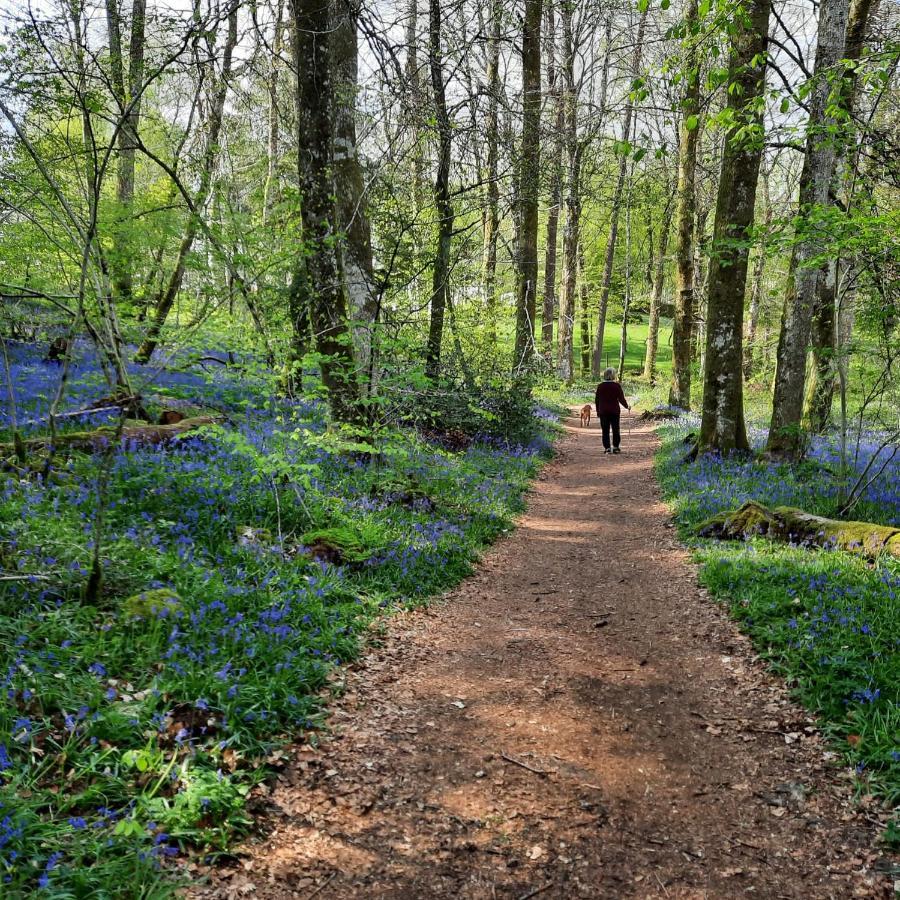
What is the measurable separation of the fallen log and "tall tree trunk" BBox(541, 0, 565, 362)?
826 centimetres

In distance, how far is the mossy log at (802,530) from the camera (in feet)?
21.0

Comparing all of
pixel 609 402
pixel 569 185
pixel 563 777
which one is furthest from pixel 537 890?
pixel 609 402

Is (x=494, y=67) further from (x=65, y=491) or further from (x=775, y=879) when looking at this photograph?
(x=775, y=879)

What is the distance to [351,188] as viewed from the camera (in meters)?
8.37

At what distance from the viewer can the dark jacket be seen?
14.4 m

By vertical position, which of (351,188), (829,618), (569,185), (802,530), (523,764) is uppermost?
(569,185)

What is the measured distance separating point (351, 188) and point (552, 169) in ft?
17.4

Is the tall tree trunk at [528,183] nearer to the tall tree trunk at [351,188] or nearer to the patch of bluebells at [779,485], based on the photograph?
the tall tree trunk at [351,188]

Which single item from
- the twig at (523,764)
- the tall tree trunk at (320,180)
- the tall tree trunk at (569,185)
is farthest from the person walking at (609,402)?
the twig at (523,764)

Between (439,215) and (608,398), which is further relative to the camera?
(608,398)

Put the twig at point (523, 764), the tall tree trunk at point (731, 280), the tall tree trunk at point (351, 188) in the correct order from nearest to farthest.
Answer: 1. the twig at point (523, 764)
2. the tall tree trunk at point (351, 188)
3. the tall tree trunk at point (731, 280)

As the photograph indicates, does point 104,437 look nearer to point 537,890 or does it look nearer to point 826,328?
point 537,890

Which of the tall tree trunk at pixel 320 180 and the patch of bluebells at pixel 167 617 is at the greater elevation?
the tall tree trunk at pixel 320 180

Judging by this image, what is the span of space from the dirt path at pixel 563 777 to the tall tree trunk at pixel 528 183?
8.95 metres
